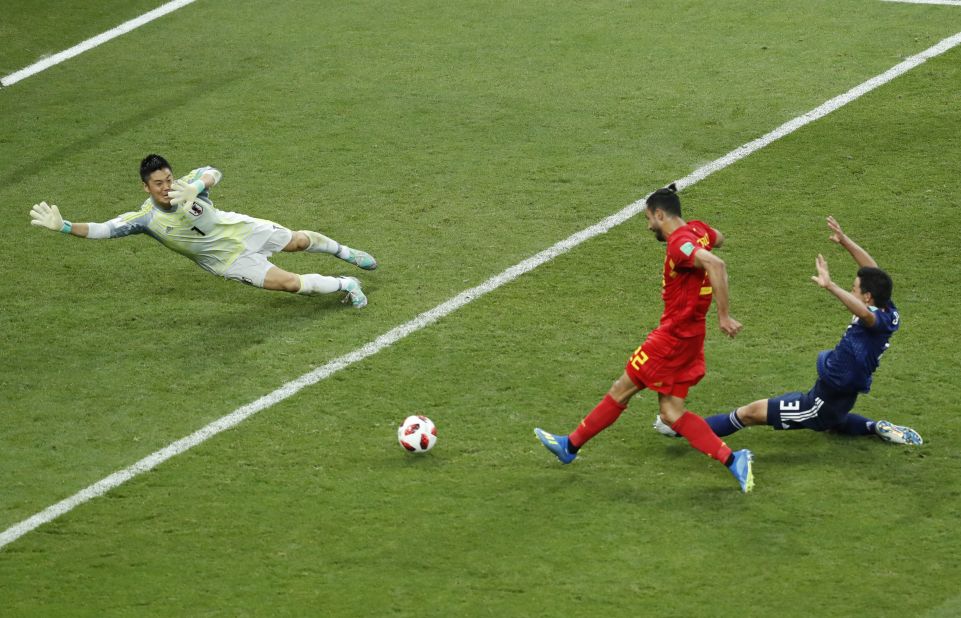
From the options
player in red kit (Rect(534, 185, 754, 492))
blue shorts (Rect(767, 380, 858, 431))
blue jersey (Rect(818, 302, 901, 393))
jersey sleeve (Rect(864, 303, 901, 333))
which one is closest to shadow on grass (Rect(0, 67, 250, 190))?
player in red kit (Rect(534, 185, 754, 492))

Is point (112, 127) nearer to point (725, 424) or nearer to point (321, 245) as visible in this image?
point (321, 245)

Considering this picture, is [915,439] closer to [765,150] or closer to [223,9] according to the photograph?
[765,150]

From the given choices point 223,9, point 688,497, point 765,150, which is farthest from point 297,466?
point 223,9

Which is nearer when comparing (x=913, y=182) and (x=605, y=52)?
(x=913, y=182)

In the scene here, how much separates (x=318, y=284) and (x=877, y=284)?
→ 482 centimetres

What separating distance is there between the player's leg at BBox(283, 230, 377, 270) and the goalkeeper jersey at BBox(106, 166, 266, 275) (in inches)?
14.2

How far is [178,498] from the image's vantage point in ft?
30.9

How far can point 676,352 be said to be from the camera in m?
9.19

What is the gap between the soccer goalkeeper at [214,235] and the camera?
1147 centimetres

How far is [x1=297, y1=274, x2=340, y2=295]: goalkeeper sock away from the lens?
39.1ft

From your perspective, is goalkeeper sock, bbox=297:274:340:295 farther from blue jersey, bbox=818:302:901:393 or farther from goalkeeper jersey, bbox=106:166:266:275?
blue jersey, bbox=818:302:901:393

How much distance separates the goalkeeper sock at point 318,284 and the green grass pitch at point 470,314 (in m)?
0.26

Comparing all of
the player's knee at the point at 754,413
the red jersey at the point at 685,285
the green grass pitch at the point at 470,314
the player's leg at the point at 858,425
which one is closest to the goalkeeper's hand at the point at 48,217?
the green grass pitch at the point at 470,314

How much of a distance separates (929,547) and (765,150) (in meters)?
6.73
